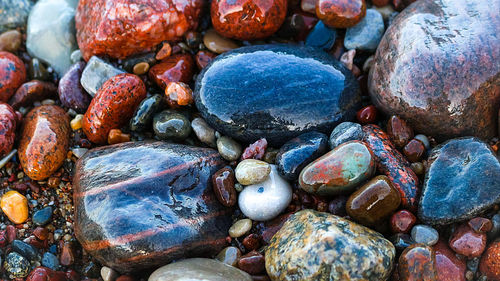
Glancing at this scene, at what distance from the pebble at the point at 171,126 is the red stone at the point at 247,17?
0.96 metres

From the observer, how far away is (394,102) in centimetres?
346

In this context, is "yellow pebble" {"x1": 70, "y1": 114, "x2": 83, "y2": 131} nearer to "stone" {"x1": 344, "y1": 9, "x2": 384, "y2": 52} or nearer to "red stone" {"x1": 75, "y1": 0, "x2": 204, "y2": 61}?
"red stone" {"x1": 75, "y1": 0, "x2": 204, "y2": 61}

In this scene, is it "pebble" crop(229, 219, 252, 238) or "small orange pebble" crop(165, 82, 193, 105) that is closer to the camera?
"pebble" crop(229, 219, 252, 238)

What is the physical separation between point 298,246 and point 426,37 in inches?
78.7

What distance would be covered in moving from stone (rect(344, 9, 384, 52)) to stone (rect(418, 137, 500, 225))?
1.29m

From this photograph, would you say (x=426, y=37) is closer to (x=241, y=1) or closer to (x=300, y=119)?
(x=300, y=119)

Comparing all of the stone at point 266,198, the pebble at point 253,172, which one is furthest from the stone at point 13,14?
the stone at point 266,198

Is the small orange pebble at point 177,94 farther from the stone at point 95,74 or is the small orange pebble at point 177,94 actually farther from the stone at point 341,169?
the stone at point 341,169

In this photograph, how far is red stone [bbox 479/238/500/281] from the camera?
9.41ft

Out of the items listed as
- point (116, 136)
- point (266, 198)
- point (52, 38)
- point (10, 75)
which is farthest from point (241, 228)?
point (52, 38)

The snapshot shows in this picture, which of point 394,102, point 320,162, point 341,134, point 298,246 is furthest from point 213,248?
point 394,102

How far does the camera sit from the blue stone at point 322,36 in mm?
3998

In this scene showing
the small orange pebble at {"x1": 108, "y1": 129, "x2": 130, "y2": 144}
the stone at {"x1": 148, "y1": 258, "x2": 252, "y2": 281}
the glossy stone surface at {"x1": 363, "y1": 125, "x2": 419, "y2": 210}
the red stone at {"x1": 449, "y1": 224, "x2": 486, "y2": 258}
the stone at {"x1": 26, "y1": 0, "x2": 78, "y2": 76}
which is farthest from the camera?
the stone at {"x1": 26, "y1": 0, "x2": 78, "y2": 76}

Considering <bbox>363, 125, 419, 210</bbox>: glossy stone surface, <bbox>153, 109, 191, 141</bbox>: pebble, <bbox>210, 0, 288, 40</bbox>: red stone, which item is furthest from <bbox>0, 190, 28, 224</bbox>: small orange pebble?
<bbox>363, 125, 419, 210</bbox>: glossy stone surface
